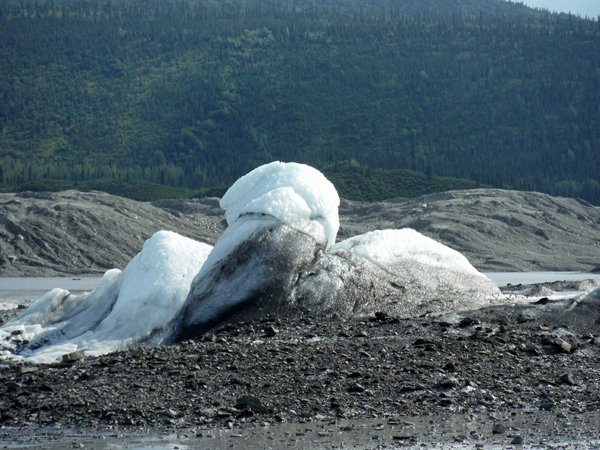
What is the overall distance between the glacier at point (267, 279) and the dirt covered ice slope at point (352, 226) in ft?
133

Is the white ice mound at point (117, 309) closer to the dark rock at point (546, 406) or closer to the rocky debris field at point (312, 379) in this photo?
the rocky debris field at point (312, 379)

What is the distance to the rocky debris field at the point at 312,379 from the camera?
331 inches

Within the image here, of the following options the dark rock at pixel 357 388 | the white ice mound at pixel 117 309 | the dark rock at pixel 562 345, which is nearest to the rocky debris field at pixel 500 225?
the white ice mound at pixel 117 309

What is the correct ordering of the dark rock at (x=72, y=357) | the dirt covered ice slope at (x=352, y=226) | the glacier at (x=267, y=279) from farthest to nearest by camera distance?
the dirt covered ice slope at (x=352, y=226) < the glacier at (x=267, y=279) < the dark rock at (x=72, y=357)

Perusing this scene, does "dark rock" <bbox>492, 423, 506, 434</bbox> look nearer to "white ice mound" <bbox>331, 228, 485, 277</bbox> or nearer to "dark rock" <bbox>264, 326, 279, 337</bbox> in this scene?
"dark rock" <bbox>264, 326, 279, 337</bbox>

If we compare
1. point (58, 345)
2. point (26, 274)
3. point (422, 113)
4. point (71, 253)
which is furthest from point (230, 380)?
point (422, 113)

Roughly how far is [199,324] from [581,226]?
80.5 metres

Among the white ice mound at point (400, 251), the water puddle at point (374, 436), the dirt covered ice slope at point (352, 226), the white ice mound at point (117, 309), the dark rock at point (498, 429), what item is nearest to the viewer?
the water puddle at point (374, 436)

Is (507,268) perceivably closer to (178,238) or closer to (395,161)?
(178,238)

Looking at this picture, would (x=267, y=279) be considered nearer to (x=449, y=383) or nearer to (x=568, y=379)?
(x=449, y=383)

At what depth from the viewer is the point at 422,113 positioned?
18412 cm

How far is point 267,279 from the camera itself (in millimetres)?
13930

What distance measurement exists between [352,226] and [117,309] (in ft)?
202

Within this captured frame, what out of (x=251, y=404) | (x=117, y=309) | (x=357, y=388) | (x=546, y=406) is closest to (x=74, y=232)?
(x=117, y=309)
